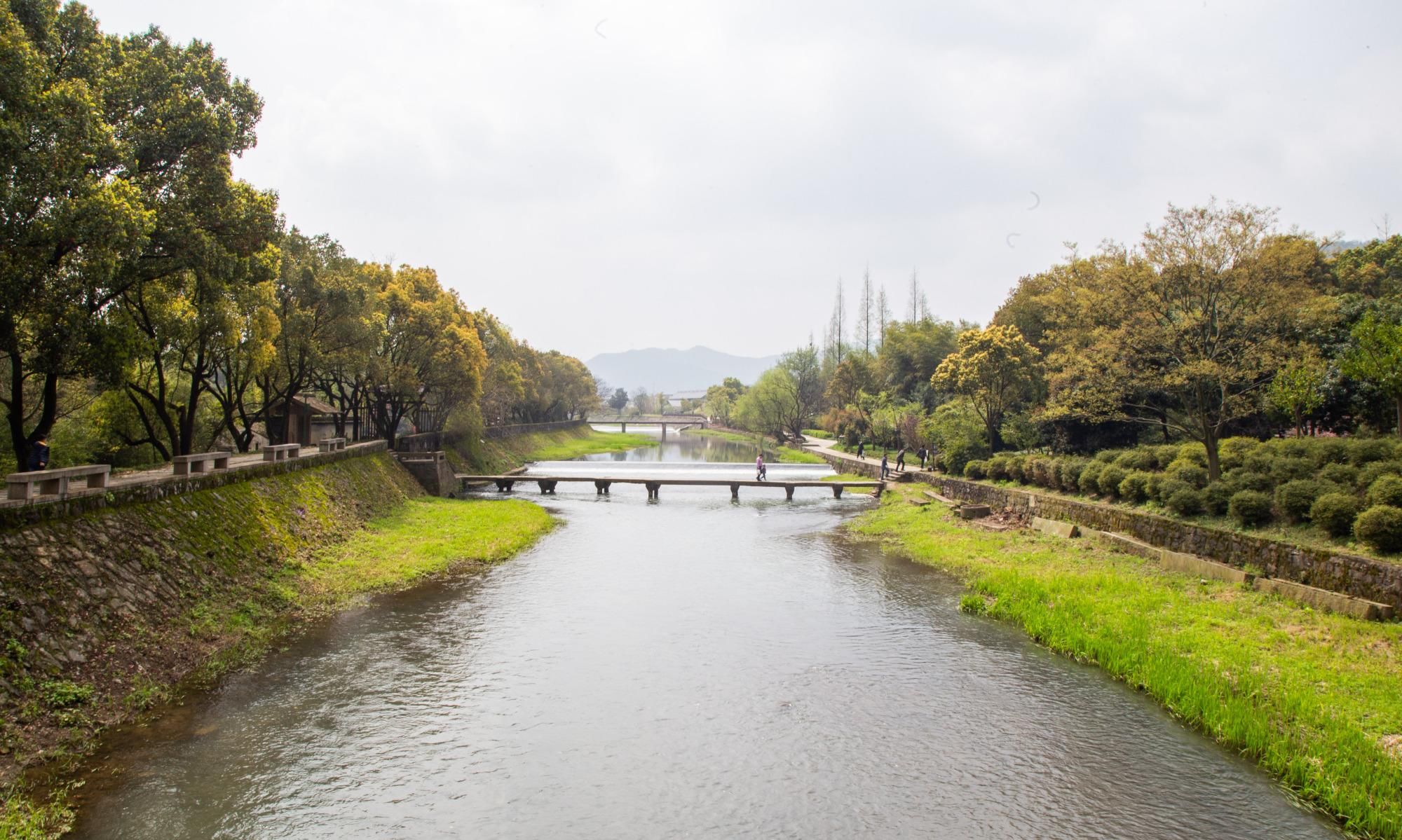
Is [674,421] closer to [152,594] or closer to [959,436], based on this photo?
[959,436]

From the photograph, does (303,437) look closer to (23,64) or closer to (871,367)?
(23,64)

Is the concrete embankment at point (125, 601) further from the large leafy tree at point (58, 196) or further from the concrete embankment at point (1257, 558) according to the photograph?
the concrete embankment at point (1257, 558)

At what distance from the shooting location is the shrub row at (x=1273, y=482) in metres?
15.4

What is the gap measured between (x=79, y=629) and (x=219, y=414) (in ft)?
75.5

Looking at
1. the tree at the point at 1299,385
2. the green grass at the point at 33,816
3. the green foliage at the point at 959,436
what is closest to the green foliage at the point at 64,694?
the green grass at the point at 33,816

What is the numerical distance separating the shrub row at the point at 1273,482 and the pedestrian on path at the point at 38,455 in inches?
1099

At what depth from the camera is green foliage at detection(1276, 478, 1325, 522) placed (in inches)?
669

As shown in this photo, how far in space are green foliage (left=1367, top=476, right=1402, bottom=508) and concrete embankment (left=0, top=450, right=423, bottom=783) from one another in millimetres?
22493

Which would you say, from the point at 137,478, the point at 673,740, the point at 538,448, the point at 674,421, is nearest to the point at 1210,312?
the point at 673,740

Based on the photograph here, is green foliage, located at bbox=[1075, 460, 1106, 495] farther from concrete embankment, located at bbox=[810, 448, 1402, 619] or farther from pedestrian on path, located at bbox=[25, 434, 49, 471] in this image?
pedestrian on path, located at bbox=[25, 434, 49, 471]

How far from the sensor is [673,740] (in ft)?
37.3

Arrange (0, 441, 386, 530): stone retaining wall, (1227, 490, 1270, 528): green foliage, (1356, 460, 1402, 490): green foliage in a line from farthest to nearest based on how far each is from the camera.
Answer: (1227, 490, 1270, 528): green foliage, (1356, 460, 1402, 490): green foliage, (0, 441, 386, 530): stone retaining wall

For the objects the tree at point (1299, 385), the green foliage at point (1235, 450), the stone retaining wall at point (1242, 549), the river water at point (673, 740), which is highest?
the tree at point (1299, 385)

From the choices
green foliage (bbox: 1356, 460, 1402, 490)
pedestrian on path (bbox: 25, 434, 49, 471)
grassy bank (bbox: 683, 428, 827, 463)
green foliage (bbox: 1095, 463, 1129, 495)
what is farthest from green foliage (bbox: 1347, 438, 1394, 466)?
grassy bank (bbox: 683, 428, 827, 463)
